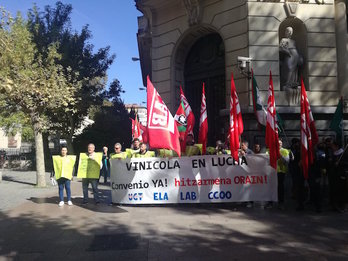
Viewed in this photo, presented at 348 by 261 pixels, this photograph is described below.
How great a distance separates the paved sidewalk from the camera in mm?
4928

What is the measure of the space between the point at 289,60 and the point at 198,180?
6487 millimetres

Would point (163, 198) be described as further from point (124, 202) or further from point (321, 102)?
point (321, 102)

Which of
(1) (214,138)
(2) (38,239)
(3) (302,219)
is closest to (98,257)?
(2) (38,239)

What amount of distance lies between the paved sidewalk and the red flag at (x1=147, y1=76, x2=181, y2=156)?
162 centimetres

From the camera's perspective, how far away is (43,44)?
20.8 metres

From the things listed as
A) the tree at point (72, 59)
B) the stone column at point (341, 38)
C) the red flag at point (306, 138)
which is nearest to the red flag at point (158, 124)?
the red flag at point (306, 138)

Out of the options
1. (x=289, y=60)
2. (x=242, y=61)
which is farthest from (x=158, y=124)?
(x=289, y=60)

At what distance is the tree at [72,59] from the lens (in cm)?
2130

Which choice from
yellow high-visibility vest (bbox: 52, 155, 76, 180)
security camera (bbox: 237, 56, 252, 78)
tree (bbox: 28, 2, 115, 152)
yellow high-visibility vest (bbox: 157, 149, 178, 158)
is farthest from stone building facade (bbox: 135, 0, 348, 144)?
tree (bbox: 28, 2, 115, 152)

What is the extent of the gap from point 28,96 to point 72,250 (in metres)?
9.53

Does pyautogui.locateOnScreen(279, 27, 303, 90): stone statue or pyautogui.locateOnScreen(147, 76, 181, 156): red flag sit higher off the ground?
pyautogui.locateOnScreen(279, 27, 303, 90): stone statue

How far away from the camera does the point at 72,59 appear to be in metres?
22.6

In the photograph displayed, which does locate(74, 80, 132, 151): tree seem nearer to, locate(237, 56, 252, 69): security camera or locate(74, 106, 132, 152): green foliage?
locate(74, 106, 132, 152): green foliage

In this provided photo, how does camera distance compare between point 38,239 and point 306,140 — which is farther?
point 306,140
